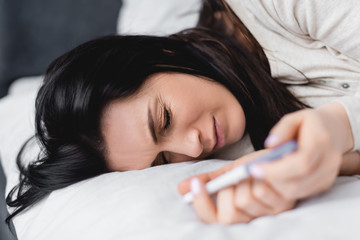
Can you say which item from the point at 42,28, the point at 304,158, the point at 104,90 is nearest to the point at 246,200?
the point at 304,158

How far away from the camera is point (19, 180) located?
0.86 metres

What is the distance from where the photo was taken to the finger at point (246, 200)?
18.9 inches

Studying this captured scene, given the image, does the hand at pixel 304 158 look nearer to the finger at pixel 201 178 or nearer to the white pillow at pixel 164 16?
the finger at pixel 201 178

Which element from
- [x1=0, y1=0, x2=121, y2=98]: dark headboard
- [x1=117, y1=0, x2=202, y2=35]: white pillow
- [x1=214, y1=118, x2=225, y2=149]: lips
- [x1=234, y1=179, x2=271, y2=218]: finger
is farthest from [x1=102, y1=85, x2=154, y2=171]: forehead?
[x1=0, y1=0, x2=121, y2=98]: dark headboard

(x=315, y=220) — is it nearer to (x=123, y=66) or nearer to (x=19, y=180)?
(x=123, y=66)

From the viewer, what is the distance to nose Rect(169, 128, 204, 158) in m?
0.69

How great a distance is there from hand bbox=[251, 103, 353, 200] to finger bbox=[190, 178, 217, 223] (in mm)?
92

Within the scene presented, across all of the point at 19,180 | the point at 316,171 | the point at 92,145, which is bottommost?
the point at 19,180

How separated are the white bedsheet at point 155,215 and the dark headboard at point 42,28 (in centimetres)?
72

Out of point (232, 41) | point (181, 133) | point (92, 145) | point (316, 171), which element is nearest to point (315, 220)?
point (316, 171)

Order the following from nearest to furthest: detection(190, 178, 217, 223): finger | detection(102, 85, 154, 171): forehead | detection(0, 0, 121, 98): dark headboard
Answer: detection(190, 178, 217, 223): finger
detection(102, 85, 154, 171): forehead
detection(0, 0, 121, 98): dark headboard

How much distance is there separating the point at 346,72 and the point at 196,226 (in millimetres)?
496

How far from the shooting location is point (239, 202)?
0.49 metres

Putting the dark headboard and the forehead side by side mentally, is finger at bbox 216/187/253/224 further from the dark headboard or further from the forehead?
the dark headboard
